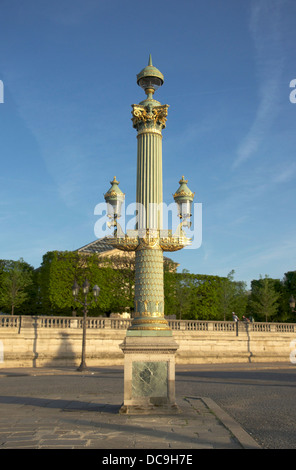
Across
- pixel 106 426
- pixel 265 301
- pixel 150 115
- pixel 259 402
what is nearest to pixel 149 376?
pixel 106 426

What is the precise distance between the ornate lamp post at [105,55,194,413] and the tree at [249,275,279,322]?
39.8 m

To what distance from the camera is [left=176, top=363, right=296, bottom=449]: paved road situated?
811 centimetres

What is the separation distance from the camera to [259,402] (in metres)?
12.8

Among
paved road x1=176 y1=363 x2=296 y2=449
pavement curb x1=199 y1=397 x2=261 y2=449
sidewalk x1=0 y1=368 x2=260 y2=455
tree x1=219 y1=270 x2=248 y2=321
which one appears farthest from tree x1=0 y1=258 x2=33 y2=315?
pavement curb x1=199 y1=397 x2=261 y2=449

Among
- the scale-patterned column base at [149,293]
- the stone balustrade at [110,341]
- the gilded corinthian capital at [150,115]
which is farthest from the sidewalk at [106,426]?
the stone balustrade at [110,341]

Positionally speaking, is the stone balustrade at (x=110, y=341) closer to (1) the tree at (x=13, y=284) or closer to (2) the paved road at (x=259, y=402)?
(2) the paved road at (x=259, y=402)

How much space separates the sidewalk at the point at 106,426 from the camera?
7.00 metres

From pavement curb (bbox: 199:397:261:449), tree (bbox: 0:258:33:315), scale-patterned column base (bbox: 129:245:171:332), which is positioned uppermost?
tree (bbox: 0:258:33:315)

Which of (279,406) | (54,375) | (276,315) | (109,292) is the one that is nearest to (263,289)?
(276,315)

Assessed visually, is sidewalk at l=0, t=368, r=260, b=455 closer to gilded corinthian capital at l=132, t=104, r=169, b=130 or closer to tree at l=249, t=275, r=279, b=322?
gilded corinthian capital at l=132, t=104, r=169, b=130

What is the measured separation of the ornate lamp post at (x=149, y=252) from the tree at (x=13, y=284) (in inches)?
1413
